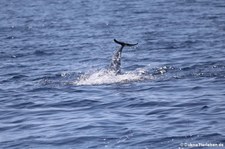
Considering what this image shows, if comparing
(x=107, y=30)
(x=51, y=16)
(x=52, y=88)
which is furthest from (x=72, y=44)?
(x=51, y=16)

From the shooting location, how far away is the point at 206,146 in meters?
14.2

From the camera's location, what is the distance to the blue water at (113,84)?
15656 millimetres

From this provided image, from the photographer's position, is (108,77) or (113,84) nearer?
(113,84)

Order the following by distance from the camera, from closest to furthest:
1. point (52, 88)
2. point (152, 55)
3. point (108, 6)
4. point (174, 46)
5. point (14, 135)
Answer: point (14, 135) → point (52, 88) → point (152, 55) → point (174, 46) → point (108, 6)

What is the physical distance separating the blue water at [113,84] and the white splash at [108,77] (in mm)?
42

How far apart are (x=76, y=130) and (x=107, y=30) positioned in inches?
991

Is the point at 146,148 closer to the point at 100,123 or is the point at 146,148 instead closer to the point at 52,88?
the point at 100,123

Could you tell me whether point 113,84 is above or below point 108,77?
above

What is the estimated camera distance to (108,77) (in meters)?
23.8

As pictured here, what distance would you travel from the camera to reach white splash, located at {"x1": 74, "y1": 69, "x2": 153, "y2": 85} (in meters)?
23.3

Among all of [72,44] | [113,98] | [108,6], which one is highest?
[113,98]

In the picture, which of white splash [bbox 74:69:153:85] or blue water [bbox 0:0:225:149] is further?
white splash [bbox 74:69:153:85]

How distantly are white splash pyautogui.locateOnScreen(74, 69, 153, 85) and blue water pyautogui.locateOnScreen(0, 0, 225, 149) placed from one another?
0.14ft

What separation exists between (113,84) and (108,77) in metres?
1.23
